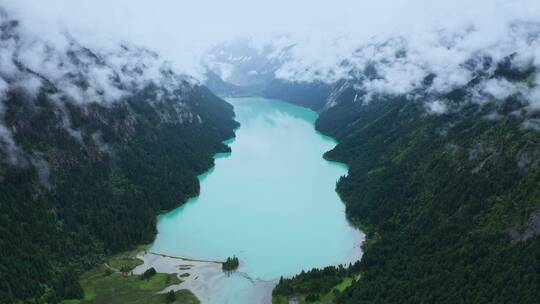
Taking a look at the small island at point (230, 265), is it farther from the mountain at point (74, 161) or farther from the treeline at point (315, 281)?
the mountain at point (74, 161)

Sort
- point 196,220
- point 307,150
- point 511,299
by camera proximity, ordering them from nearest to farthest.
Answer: point 511,299
point 196,220
point 307,150

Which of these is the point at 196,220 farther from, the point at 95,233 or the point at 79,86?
the point at 79,86

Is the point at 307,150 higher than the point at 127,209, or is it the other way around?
the point at 307,150

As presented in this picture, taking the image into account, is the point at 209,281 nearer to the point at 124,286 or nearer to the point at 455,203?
the point at 124,286

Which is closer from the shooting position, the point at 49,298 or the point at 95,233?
the point at 49,298

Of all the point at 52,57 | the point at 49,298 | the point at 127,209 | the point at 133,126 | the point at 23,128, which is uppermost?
the point at 52,57

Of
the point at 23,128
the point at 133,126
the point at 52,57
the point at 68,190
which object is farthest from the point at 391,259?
the point at 52,57

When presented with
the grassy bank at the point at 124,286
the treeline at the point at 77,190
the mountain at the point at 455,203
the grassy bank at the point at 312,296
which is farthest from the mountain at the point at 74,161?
the mountain at the point at 455,203
